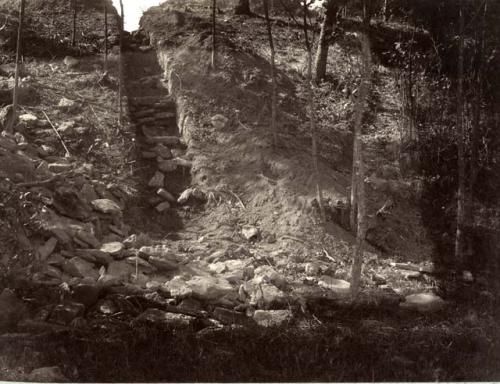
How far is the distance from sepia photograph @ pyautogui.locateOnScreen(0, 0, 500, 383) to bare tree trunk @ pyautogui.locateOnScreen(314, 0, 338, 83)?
0.36 ft

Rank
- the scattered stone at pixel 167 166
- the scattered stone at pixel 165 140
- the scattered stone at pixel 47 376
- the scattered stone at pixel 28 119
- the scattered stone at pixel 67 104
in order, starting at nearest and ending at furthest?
1. the scattered stone at pixel 47 376
2. the scattered stone at pixel 28 119
3. the scattered stone at pixel 167 166
4. the scattered stone at pixel 165 140
5. the scattered stone at pixel 67 104

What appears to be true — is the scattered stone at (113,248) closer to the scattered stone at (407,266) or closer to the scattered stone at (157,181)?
the scattered stone at (157,181)

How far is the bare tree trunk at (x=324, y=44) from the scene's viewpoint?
592 inches

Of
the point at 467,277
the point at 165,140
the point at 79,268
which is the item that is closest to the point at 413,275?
the point at 467,277

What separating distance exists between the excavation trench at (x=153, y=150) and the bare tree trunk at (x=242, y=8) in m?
3.49

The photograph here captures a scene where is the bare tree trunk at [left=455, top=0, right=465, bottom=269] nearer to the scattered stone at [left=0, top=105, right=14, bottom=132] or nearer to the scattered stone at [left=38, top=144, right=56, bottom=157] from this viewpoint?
the scattered stone at [left=38, top=144, right=56, bottom=157]

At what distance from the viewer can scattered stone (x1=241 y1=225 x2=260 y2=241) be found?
434 inches

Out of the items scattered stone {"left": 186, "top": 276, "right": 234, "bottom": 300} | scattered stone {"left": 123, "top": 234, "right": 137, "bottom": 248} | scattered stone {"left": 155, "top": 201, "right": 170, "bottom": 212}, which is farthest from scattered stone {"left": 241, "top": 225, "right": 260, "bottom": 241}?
scattered stone {"left": 123, "top": 234, "right": 137, "bottom": 248}

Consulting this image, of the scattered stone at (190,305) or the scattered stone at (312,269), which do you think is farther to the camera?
the scattered stone at (312,269)

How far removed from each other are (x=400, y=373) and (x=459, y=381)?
61 centimetres

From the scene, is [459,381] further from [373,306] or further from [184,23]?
[184,23]

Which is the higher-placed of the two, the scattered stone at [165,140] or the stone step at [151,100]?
the stone step at [151,100]

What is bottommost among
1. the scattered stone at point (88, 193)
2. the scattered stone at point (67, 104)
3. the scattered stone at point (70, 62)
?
the scattered stone at point (88, 193)

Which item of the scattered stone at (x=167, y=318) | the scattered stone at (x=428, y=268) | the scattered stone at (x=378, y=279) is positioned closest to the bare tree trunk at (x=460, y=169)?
the scattered stone at (x=428, y=268)
